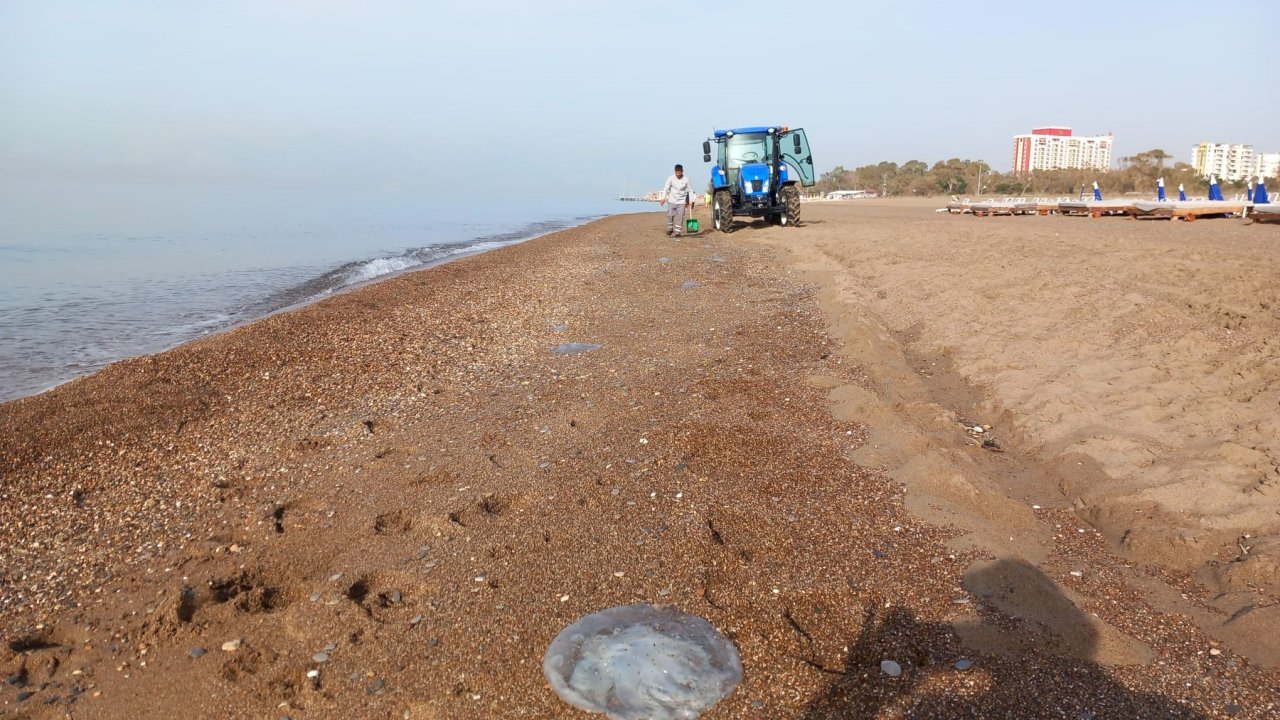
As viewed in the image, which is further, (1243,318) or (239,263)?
(239,263)

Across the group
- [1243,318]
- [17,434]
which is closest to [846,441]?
[1243,318]

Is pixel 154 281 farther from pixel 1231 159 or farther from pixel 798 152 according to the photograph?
pixel 1231 159

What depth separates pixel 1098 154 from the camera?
10069cm

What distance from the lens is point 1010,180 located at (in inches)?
2469

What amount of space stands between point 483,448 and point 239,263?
734 inches

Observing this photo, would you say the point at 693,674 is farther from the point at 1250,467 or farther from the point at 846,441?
the point at 1250,467

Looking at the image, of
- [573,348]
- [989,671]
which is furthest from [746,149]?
[989,671]

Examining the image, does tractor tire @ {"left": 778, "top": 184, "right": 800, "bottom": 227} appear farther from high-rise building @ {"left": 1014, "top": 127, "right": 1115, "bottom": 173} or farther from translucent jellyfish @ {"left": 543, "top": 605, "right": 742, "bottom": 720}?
high-rise building @ {"left": 1014, "top": 127, "right": 1115, "bottom": 173}

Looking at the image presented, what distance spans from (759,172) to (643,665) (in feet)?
61.9

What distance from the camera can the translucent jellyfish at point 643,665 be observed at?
2.72 metres

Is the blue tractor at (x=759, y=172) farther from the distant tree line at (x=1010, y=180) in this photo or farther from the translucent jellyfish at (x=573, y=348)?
the distant tree line at (x=1010, y=180)

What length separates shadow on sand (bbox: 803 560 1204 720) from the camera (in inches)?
103

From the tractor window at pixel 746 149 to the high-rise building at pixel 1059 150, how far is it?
86.3m

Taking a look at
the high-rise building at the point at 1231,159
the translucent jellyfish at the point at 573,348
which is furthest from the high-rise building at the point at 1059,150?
the translucent jellyfish at the point at 573,348
